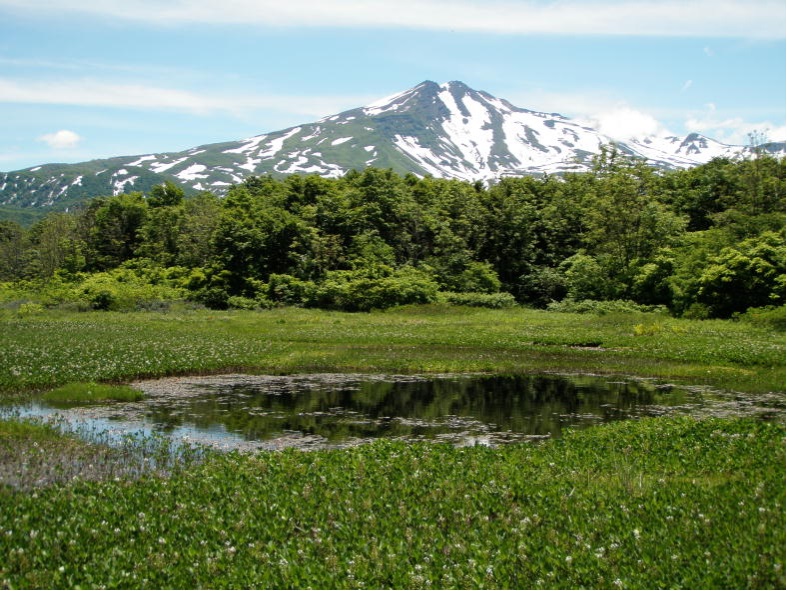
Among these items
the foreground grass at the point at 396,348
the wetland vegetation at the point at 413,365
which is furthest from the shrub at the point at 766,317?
the foreground grass at the point at 396,348

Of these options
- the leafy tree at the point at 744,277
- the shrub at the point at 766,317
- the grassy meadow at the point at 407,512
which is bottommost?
the shrub at the point at 766,317

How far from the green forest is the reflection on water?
2846 centimetres

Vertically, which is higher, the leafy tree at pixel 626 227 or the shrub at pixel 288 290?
the leafy tree at pixel 626 227

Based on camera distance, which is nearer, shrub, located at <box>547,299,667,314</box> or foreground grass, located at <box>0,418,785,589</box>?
foreground grass, located at <box>0,418,785,589</box>

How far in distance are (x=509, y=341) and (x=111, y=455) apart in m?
26.6

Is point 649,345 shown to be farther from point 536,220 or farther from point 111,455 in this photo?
point 536,220

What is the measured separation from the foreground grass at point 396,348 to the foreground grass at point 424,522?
14.6m

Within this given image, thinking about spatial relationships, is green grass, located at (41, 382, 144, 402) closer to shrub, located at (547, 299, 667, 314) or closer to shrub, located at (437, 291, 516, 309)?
shrub, located at (547, 299, 667, 314)

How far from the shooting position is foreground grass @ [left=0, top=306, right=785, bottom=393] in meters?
30.2

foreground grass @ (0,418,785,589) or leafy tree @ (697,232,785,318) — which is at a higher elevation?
leafy tree @ (697,232,785,318)

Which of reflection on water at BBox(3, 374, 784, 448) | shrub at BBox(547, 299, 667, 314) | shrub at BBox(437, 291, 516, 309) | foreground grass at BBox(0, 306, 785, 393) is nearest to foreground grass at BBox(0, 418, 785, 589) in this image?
reflection on water at BBox(3, 374, 784, 448)

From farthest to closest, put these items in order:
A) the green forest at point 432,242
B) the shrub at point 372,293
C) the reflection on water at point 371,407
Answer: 1. the green forest at point 432,242
2. the shrub at point 372,293
3. the reflection on water at point 371,407

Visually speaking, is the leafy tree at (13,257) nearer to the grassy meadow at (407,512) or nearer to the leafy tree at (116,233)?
the leafy tree at (116,233)

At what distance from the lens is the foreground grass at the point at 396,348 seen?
30.2m
